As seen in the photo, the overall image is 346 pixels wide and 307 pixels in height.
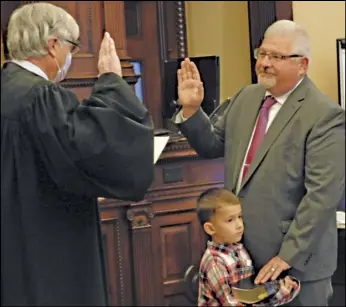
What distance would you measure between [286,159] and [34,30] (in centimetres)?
59

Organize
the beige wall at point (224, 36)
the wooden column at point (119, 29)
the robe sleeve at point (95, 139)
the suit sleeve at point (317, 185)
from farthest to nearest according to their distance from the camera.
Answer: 1. the wooden column at point (119, 29)
2. the beige wall at point (224, 36)
3. the suit sleeve at point (317, 185)
4. the robe sleeve at point (95, 139)

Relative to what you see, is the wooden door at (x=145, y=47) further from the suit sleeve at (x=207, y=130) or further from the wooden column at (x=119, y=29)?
the suit sleeve at (x=207, y=130)

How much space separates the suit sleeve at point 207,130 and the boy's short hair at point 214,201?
0.10 meters

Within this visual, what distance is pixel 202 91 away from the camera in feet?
4.74

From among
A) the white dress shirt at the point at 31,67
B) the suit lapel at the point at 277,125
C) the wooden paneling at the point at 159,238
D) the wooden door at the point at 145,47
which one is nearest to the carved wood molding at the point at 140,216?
the wooden paneling at the point at 159,238

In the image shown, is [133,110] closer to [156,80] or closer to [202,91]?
[202,91]

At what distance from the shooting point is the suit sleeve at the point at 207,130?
1.48 m

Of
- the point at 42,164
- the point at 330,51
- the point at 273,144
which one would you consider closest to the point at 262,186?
the point at 273,144

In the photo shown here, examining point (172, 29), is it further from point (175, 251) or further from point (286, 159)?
point (286, 159)

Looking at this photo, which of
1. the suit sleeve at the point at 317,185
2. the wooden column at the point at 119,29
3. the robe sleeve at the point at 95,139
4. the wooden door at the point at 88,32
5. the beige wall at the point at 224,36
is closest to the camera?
the robe sleeve at the point at 95,139

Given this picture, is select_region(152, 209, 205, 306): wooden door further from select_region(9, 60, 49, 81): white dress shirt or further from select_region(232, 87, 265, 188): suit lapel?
select_region(9, 60, 49, 81): white dress shirt

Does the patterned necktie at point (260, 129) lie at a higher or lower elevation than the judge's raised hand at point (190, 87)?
lower

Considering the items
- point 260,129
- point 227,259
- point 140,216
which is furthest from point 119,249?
point 260,129

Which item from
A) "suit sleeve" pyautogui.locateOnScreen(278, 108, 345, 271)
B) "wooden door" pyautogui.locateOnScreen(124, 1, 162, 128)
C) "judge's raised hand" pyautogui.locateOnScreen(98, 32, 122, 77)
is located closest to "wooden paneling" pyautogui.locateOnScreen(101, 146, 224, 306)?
"wooden door" pyautogui.locateOnScreen(124, 1, 162, 128)
